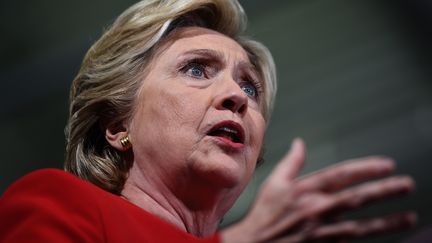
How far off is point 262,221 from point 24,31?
7.33ft

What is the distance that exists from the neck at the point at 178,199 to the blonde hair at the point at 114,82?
6cm

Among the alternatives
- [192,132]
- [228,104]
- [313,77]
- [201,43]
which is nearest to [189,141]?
[192,132]

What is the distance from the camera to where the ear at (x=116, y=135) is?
1549 mm

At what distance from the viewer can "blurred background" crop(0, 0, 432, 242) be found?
2.88 metres

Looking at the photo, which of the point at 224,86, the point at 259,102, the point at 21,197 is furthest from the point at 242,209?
the point at 21,197

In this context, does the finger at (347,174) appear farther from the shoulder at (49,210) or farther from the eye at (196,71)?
the eye at (196,71)

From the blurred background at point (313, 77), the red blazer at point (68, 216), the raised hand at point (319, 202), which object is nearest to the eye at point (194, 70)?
the red blazer at point (68, 216)

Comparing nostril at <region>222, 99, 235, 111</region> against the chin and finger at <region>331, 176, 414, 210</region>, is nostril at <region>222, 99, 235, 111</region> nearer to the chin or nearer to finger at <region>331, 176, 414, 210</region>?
the chin

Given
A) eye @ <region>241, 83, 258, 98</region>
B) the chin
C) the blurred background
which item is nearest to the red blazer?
the chin

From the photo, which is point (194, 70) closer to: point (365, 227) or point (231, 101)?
point (231, 101)

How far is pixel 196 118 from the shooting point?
1414mm

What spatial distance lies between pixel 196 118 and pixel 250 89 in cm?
33

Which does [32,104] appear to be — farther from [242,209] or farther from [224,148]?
[224,148]

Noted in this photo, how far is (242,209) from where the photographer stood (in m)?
3.59
